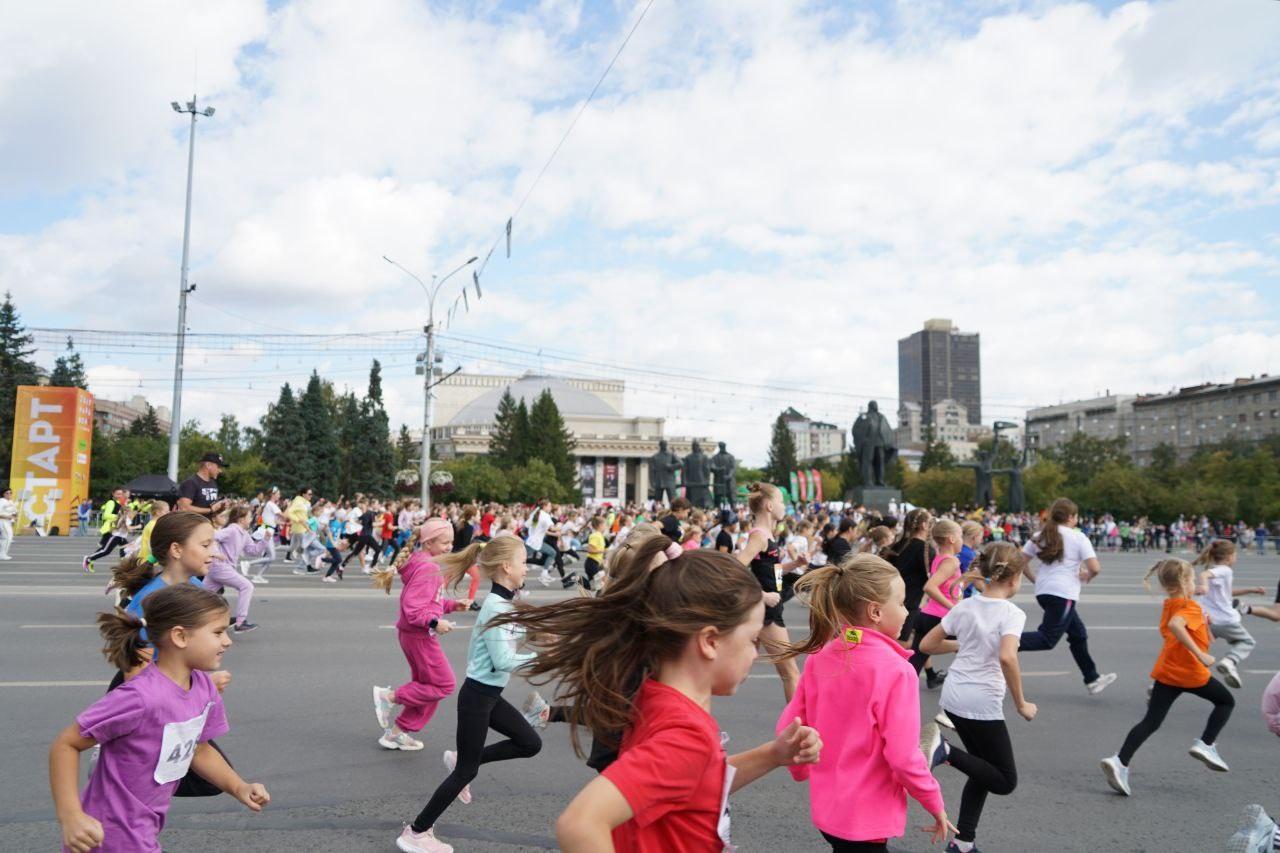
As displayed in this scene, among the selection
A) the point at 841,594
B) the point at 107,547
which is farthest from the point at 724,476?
the point at 841,594

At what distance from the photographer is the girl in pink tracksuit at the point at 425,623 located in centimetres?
538

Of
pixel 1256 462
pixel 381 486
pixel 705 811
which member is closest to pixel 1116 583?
pixel 705 811

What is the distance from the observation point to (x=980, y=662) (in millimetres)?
4355

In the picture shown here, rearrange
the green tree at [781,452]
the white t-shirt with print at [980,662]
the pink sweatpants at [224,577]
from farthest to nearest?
the green tree at [781,452] → the pink sweatpants at [224,577] → the white t-shirt with print at [980,662]

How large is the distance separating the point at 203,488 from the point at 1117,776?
841cm

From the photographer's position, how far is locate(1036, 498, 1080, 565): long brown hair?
7887mm

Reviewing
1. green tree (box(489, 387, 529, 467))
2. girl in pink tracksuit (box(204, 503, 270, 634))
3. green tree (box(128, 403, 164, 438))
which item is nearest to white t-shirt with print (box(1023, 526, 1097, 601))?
girl in pink tracksuit (box(204, 503, 270, 634))

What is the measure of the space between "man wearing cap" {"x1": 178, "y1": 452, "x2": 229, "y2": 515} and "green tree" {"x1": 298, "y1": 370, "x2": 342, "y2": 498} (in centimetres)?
6210

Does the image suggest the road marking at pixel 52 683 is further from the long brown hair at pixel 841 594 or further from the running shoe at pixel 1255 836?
the running shoe at pixel 1255 836

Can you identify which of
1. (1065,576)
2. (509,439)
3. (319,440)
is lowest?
(1065,576)

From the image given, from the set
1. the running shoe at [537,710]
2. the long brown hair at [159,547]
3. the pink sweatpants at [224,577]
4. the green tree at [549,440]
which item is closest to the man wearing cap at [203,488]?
the pink sweatpants at [224,577]

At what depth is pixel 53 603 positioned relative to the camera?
12891mm

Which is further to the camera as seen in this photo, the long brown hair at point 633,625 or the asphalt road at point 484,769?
the asphalt road at point 484,769

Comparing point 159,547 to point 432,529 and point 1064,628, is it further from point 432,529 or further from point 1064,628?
point 1064,628
